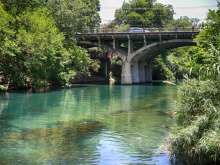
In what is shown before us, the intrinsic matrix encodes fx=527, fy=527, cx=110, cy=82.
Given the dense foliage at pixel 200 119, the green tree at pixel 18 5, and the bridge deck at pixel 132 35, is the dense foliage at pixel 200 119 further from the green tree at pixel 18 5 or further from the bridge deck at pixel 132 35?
the bridge deck at pixel 132 35

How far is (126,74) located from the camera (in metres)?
91.1

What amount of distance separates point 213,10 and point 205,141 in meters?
16.3

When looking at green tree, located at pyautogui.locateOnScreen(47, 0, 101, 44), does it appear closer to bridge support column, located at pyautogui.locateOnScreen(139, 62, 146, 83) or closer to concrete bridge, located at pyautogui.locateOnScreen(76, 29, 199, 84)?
concrete bridge, located at pyautogui.locateOnScreen(76, 29, 199, 84)

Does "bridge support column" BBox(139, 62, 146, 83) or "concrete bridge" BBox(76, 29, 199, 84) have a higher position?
"concrete bridge" BBox(76, 29, 199, 84)

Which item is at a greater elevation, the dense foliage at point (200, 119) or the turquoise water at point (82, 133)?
the dense foliage at point (200, 119)

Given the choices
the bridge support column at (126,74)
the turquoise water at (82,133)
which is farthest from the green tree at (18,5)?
the bridge support column at (126,74)

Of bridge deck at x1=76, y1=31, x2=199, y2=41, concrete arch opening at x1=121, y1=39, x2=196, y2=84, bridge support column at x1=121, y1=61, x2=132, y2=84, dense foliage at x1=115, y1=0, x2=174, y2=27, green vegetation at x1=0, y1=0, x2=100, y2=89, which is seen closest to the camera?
green vegetation at x1=0, y1=0, x2=100, y2=89

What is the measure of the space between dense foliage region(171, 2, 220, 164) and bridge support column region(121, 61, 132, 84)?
2769 inches

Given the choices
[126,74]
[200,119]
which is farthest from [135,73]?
[200,119]

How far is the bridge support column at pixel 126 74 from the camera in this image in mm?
91000

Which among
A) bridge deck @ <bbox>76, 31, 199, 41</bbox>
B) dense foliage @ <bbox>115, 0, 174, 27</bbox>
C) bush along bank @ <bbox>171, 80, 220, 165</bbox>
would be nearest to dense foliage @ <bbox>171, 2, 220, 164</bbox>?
bush along bank @ <bbox>171, 80, 220, 165</bbox>

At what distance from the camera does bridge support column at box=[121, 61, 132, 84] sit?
91.0m

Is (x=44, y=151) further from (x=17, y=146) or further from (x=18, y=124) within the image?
(x=18, y=124)

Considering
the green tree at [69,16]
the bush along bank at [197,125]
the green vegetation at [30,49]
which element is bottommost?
the bush along bank at [197,125]
